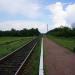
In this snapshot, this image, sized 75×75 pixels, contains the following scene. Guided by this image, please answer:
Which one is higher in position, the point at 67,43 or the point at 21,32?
the point at 21,32

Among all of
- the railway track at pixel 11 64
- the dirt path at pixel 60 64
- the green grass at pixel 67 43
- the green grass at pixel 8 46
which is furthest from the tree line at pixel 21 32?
the dirt path at pixel 60 64

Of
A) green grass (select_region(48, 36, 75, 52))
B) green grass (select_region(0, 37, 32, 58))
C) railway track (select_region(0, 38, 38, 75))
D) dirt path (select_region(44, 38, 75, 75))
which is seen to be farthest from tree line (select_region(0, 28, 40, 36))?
dirt path (select_region(44, 38, 75, 75))

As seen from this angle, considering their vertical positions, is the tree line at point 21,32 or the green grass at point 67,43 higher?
the tree line at point 21,32

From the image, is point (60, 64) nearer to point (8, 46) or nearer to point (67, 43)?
point (8, 46)

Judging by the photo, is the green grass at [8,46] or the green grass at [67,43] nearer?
the green grass at [8,46]

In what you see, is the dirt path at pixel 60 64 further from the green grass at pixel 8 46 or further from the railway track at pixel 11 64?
the green grass at pixel 8 46

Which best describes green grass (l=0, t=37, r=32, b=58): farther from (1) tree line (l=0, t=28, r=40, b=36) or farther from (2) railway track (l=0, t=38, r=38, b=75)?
(1) tree line (l=0, t=28, r=40, b=36)

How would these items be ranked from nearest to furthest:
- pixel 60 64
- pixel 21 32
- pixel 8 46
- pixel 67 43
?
pixel 60 64, pixel 8 46, pixel 67 43, pixel 21 32

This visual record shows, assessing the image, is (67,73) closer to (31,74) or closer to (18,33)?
(31,74)

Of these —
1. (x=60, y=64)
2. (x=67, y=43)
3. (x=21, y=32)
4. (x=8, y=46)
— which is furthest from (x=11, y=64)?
(x=21, y=32)

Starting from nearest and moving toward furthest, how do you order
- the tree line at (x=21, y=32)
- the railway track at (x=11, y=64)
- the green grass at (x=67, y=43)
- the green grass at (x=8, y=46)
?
the railway track at (x=11, y=64) → the green grass at (x=8, y=46) → the green grass at (x=67, y=43) → the tree line at (x=21, y=32)

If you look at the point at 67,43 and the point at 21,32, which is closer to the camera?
the point at 67,43

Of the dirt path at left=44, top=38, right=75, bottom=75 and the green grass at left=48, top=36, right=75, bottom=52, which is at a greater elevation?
the green grass at left=48, top=36, right=75, bottom=52

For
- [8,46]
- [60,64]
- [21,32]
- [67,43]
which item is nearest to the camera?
[60,64]
